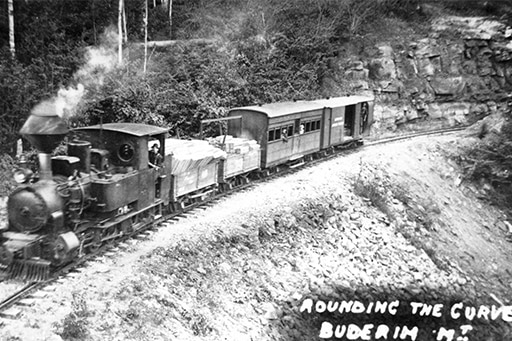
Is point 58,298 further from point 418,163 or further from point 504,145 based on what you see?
point 504,145

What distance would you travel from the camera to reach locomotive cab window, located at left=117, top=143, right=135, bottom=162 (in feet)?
39.5

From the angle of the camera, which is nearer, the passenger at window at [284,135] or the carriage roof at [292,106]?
the carriage roof at [292,106]

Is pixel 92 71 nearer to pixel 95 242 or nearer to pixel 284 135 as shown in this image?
pixel 284 135

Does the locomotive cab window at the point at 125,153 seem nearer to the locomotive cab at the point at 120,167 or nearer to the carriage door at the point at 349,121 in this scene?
the locomotive cab at the point at 120,167

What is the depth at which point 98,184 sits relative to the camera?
35.6ft

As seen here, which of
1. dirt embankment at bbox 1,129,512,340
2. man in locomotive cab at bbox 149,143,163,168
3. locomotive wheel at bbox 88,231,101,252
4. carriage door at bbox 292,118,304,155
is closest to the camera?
dirt embankment at bbox 1,129,512,340

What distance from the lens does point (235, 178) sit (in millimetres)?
17969

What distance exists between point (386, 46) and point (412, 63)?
2.00 metres

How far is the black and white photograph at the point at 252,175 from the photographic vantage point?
10117 millimetres

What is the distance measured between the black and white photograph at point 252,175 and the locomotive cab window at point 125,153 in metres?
0.05

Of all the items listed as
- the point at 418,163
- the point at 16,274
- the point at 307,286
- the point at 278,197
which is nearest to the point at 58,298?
the point at 16,274

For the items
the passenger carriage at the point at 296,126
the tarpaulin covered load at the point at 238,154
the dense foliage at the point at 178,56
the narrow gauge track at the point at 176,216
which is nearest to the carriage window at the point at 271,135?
the passenger carriage at the point at 296,126

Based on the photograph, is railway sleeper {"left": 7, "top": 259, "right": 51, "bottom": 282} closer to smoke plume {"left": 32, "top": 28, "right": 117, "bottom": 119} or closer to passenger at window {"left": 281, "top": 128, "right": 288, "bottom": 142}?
smoke plume {"left": 32, "top": 28, "right": 117, "bottom": 119}

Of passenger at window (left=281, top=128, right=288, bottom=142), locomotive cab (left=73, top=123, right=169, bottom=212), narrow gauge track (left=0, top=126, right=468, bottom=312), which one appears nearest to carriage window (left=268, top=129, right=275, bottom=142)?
passenger at window (left=281, top=128, right=288, bottom=142)
